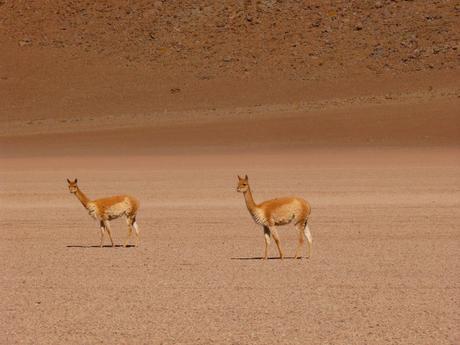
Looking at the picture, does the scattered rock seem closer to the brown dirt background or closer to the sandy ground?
the brown dirt background

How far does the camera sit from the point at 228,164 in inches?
1145

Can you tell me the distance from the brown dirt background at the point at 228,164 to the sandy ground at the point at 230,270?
0.14 feet

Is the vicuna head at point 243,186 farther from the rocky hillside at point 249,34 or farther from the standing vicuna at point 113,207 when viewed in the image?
the rocky hillside at point 249,34

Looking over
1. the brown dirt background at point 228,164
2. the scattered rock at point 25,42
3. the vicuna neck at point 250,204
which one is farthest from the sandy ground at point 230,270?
the scattered rock at point 25,42

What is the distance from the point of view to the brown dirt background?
1011 cm

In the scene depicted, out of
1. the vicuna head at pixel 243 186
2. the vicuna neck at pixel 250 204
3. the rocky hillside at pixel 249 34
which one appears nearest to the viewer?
the vicuna neck at pixel 250 204

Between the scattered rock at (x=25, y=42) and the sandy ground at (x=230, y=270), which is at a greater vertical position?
the scattered rock at (x=25, y=42)

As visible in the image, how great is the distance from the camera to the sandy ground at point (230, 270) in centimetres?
937

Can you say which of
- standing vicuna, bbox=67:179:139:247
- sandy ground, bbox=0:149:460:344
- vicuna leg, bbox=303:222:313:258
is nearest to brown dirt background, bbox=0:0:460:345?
sandy ground, bbox=0:149:460:344

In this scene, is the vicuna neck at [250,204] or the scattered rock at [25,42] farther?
the scattered rock at [25,42]

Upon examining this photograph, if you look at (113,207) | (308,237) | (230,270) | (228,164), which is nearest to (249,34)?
(228,164)

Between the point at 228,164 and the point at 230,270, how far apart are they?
659 inches

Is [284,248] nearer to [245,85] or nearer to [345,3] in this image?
[245,85]

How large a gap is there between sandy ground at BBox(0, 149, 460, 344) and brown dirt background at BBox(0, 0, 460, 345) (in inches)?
1.6
